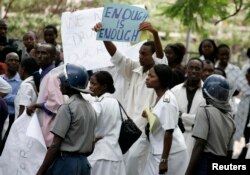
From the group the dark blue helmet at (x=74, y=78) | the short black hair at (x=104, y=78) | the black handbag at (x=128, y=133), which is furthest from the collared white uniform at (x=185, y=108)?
the dark blue helmet at (x=74, y=78)

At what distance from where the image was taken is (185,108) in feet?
36.3

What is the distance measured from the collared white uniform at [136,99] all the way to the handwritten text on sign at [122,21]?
0.24 meters

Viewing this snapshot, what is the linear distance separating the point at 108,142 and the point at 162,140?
0.60 metres

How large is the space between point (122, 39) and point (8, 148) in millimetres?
1945

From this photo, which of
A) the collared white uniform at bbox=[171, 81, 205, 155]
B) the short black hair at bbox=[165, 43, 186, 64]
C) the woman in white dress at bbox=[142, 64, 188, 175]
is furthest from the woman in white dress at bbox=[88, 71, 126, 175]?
the short black hair at bbox=[165, 43, 186, 64]

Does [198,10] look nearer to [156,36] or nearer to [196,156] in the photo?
[156,36]

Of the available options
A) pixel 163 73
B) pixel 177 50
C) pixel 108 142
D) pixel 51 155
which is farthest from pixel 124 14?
pixel 51 155

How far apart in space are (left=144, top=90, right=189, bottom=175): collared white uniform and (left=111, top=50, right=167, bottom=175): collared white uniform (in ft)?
1.69

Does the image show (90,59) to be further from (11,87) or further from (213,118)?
(213,118)

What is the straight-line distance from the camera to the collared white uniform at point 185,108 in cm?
1084

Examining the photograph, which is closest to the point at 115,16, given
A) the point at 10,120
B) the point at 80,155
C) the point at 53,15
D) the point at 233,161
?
the point at 10,120

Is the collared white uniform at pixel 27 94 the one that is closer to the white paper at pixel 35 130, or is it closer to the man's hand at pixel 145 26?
the white paper at pixel 35 130

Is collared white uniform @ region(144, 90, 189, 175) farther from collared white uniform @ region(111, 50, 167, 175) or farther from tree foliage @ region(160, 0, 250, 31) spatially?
tree foliage @ region(160, 0, 250, 31)

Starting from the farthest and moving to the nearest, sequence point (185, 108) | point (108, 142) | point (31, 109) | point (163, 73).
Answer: point (185, 108)
point (31, 109)
point (108, 142)
point (163, 73)
